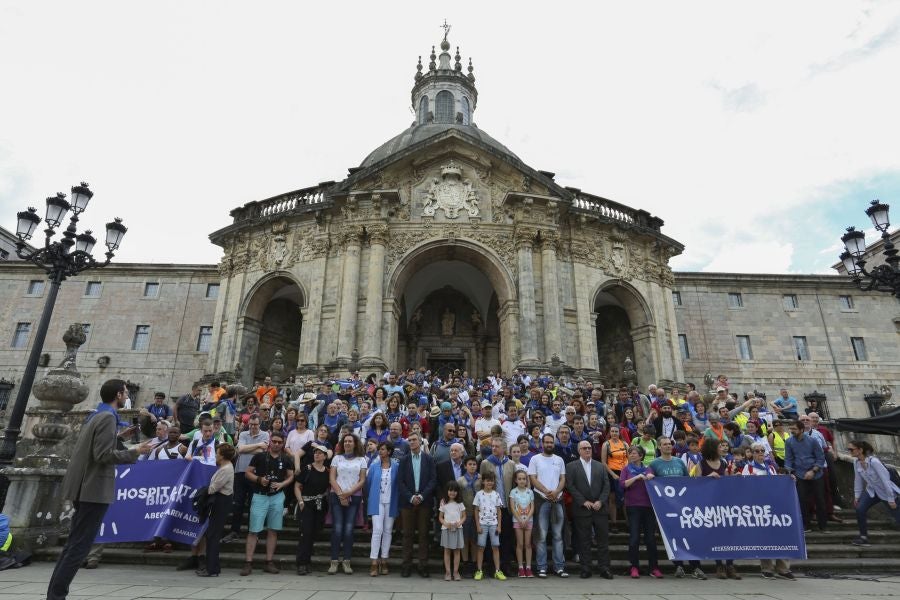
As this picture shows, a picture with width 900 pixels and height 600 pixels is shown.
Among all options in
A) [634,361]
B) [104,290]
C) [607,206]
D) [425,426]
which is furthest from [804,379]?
[104,290]

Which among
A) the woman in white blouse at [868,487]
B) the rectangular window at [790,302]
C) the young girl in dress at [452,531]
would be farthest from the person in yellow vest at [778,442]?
the rectangular window at [790,302]

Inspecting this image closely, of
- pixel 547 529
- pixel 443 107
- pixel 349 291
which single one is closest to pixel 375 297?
pixel 349 291

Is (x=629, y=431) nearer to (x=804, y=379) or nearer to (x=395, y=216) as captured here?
(x=395, y=216)

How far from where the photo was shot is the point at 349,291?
2119cm

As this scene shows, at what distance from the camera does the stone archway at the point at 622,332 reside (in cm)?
2378

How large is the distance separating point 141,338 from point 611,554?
30475 mm

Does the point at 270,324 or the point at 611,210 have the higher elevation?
the point at 611,210

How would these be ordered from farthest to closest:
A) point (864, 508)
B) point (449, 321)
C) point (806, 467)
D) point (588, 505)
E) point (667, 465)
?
point (449, 321) < point (806, 467) < point (864, 508) < point (667, 465) < point (588, 505)

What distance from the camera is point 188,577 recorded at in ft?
21.3

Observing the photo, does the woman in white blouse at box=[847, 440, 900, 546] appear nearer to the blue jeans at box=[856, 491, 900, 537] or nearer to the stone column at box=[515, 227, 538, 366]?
the blue jeans at box=[856, 491, 900, 537]

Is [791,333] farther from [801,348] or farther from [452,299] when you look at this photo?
[452,299]

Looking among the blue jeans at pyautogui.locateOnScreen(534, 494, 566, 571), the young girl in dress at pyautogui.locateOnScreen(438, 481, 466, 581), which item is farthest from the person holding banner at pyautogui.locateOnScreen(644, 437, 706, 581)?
the young girl in dress at pyautogui.locateOnScreen(438, 481, 466, 581)

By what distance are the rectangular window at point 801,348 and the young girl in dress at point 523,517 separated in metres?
29.1

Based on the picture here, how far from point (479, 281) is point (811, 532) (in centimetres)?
1819
